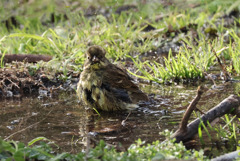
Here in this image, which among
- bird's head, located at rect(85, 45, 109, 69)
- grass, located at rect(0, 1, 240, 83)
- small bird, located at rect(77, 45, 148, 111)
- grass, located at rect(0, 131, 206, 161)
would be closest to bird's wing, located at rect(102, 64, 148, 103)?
small bird, located at rect(77, 45, 148, 111)

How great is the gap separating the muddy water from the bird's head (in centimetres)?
57

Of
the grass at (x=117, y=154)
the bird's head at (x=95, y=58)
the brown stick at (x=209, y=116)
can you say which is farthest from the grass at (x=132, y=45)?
the grass at (x=117, y=154)

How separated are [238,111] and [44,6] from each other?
10440 mm

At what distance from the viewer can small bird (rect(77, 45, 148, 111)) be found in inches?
193

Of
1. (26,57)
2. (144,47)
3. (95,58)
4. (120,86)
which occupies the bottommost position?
(120,86)

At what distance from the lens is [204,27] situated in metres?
9.30

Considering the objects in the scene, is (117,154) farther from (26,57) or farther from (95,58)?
(26,57)

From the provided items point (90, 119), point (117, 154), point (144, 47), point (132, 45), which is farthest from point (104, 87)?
point (144, 47)

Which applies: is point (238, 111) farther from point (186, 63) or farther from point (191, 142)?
point (186, 63)

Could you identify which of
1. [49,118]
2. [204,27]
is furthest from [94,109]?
[204,27]

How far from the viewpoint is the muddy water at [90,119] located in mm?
3920

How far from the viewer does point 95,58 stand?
16.4 ft

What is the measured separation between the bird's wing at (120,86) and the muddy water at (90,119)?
0.58ft

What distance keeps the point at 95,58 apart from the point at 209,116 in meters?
1.93
